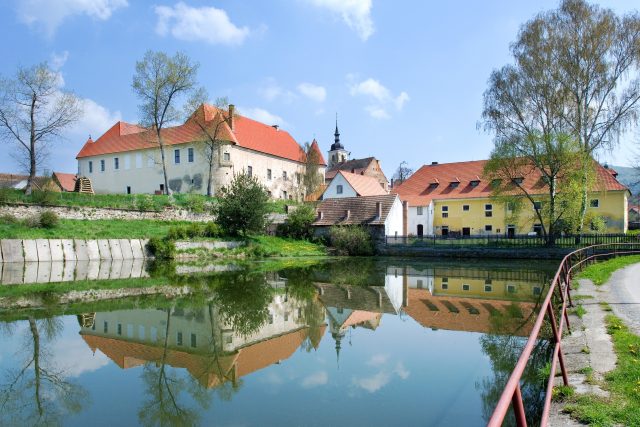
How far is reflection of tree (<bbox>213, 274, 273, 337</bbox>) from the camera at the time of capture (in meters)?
11.2

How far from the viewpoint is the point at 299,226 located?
41906mm

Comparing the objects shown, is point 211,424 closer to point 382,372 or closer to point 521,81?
point 382,372

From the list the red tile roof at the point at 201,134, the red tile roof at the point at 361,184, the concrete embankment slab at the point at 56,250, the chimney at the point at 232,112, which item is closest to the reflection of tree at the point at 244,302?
the concrete embankment slab at the point at 56,250

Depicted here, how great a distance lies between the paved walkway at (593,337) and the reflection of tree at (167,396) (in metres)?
4.56

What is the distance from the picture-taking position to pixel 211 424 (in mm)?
5730

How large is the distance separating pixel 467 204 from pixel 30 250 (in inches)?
1514

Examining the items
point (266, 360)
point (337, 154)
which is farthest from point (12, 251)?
point (337, 154)

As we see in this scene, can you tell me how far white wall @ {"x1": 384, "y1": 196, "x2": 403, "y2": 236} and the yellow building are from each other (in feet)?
5.85

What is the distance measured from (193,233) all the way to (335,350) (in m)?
27.6

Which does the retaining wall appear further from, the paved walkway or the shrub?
the paved walkway

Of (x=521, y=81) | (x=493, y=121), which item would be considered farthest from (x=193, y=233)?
(x=521, y=81)

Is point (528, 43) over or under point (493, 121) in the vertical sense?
over

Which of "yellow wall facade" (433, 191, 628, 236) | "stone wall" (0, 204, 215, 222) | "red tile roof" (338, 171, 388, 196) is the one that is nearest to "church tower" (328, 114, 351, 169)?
"red tile roof" (338, 171, 388, 196)

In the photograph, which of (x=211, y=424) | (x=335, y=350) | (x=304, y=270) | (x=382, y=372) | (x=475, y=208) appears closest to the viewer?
(x=211, y=424)
